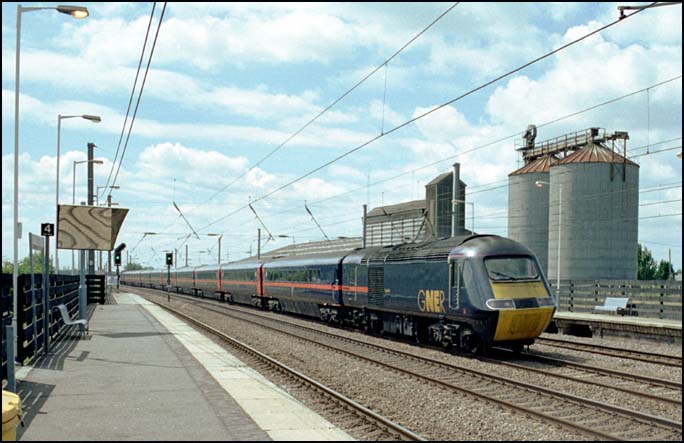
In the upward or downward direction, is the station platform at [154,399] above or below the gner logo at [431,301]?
below

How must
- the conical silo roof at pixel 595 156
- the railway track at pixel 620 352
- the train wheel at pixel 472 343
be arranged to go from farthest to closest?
1. the conical silo roof at pixel 595 156
2. the train wheel at pixel 472 343
3. the railway track at pixel 620 352

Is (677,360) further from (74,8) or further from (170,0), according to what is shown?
(74,8)

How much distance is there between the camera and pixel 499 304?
632 inches

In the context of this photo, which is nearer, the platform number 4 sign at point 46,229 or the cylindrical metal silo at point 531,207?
the platform number 4 sign at point 46,229

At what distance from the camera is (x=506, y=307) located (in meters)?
16.1

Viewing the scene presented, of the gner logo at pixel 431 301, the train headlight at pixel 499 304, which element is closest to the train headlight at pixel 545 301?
the train headlight at pixel 499 304

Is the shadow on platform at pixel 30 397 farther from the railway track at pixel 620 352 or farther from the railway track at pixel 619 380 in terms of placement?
the railway track at pixel 620 352

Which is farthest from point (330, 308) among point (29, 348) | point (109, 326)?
point (29, 348)

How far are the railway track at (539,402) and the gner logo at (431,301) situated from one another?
154 cm

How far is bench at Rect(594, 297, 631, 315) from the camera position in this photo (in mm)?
28812

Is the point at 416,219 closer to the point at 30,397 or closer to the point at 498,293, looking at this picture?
the point at 498,293

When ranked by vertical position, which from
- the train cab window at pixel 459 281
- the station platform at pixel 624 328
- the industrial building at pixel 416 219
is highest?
the industrial building at pixel 416 219

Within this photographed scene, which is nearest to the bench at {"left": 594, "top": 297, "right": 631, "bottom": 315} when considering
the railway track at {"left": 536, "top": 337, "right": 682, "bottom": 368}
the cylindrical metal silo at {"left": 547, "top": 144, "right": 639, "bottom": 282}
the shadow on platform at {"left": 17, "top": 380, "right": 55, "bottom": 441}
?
the railway track at {"left": 536, "top": 337, "right": 682, "bottom": 368}

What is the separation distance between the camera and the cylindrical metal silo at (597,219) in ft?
154
